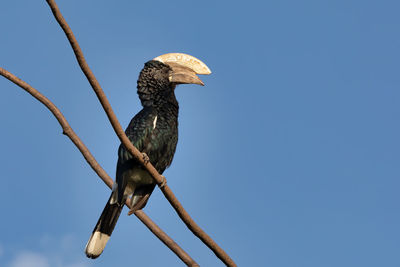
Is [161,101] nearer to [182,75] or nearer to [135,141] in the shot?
[182,75]

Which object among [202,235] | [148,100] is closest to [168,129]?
[148,100]

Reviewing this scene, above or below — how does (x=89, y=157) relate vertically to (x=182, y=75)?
below

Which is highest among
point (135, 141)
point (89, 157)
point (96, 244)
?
point (135, 141)

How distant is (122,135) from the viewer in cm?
293

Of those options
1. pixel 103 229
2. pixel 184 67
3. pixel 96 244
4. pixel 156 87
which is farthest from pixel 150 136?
pixel 96 244

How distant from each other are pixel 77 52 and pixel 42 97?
0.78 metres

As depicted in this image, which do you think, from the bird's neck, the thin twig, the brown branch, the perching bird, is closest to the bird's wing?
the perching bird

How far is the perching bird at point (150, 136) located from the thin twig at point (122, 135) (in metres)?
1.02

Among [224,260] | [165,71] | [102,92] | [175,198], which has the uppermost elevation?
[165,71]

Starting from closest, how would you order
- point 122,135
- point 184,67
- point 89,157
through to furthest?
point 122,135 → point 89,157 → point 184,67

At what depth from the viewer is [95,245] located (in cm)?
422

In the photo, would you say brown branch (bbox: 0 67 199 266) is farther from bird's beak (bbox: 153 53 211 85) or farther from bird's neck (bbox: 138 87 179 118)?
bird's beak (bbox: 153 53 211 85)

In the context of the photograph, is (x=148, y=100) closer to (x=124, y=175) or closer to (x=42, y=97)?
(x=124, y=175)

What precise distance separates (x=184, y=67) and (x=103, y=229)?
1617 millimetres
